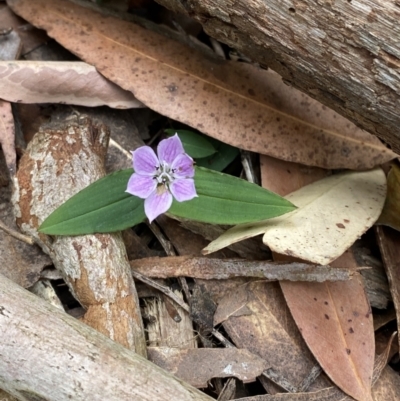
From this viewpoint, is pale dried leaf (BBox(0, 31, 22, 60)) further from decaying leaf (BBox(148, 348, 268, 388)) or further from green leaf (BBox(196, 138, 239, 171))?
decaying leaf (BBox(148, 348, 268, 388))

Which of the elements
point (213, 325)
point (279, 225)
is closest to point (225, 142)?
point (279, 225)

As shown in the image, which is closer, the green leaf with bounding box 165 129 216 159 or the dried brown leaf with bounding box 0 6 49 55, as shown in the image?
the green leaf with bounding box 165 129 216 159

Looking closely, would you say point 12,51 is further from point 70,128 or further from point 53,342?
point 53,342

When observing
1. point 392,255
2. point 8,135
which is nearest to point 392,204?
point 392,255

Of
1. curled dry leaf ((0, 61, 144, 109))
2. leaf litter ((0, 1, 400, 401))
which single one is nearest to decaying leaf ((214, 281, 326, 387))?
leaf litter ((0, 1, 400, 401))

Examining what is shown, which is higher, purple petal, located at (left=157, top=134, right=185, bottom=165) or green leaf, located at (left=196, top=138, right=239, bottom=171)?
purple petal, located at (left=157, top=134, right=185, bottom=165)

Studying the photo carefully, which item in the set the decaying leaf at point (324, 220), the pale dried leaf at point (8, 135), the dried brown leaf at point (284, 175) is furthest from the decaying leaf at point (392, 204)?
the pale dried leaf at point (8, 135)

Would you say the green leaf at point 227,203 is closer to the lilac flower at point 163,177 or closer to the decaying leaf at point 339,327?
the lilac flower at point 163,177
